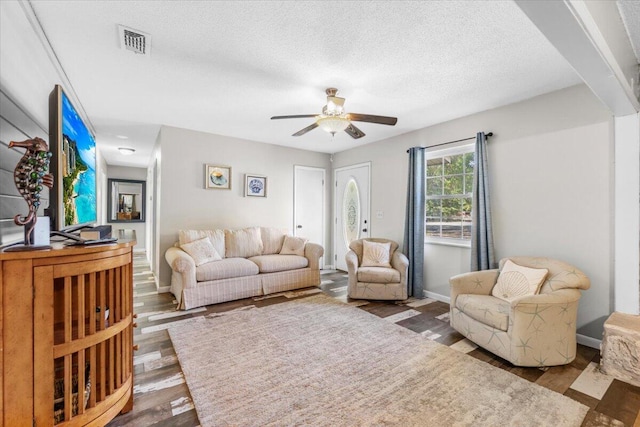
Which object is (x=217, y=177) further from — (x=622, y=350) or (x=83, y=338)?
(x=622, y=350)

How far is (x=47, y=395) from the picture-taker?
1.19 meters

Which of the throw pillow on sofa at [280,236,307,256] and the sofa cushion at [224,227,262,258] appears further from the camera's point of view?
the throw pillow on sofa at [280,236,307,256]

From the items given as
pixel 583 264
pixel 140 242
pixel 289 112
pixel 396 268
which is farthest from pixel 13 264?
pixel 140 242

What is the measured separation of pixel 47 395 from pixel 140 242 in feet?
25.5

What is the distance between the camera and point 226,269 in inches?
147

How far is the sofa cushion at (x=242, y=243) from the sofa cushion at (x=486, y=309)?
3.04 metres

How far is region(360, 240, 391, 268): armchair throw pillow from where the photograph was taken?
163 inches

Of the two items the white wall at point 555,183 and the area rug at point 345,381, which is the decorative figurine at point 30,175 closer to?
the area rug at point 345,381

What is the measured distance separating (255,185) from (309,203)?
1220 millimetres

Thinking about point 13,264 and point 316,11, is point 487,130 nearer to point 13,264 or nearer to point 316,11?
point 316,11

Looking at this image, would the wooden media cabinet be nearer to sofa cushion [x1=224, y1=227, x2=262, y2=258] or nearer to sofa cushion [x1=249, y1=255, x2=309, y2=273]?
sofa cushion [x1=249, y1=255, x2=309, y2=273]

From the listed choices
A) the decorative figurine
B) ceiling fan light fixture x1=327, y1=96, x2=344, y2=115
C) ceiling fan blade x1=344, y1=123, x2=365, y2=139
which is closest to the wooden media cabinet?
the decorative figurine

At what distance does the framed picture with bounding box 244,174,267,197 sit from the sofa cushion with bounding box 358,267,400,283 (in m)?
2.37

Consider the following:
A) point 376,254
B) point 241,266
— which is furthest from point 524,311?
point 241,266
